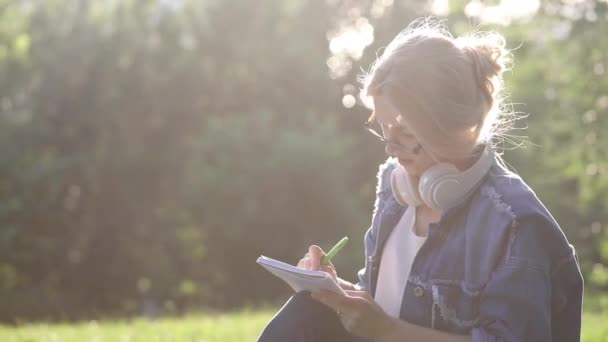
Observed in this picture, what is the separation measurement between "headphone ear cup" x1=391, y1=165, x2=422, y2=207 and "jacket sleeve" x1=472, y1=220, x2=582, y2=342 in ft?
1.59

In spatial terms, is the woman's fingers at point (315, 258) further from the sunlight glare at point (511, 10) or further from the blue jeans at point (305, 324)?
the sunlight glare at point (511, 10)

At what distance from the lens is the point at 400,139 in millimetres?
2814

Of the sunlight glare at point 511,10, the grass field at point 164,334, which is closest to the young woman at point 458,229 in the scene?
the grass field at point 164,334

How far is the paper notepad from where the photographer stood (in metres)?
2.73

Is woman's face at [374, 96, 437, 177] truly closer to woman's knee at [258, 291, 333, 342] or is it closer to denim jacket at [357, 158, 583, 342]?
denim jacket at [357, 158, 583, 342]

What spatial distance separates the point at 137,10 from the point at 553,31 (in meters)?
17.0

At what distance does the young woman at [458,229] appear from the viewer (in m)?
2.53

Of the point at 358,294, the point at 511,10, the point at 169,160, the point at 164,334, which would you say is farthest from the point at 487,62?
the point at 169,160

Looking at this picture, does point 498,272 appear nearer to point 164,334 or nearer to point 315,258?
point 315,258

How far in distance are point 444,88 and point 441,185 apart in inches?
12.7

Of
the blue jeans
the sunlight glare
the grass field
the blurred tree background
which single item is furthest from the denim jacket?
the blurred tree background

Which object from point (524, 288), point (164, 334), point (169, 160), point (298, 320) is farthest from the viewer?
point (169, 160)

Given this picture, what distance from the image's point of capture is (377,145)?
90.0 ft

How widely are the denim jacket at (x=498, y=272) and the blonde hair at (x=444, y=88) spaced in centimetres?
18
